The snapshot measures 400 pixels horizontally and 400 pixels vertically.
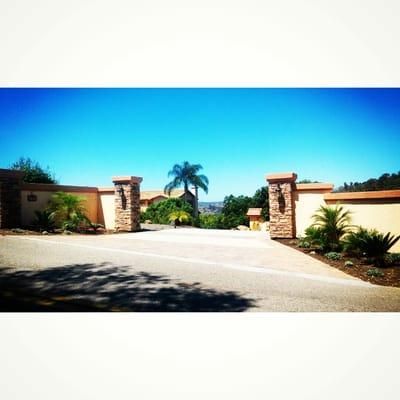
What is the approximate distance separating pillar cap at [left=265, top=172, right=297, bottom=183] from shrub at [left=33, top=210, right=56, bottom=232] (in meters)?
7.52

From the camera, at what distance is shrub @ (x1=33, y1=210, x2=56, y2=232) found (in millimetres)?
8758

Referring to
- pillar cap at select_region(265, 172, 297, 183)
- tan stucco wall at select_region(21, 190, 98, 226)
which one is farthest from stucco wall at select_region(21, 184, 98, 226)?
pillar cap at select_region(265, 172, 297, 183)

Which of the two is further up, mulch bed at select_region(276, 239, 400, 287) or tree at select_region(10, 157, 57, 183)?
tree at select_region(10, 157, 57, 183)

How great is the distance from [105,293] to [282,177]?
21.4ft

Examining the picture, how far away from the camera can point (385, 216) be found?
6.21 meters

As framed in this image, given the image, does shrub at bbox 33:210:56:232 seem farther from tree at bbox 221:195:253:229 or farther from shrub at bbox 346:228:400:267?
tree at bbox 221:195:253:229

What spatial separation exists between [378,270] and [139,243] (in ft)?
20.0

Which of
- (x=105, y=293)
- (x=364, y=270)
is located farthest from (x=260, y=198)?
(x=105, y=293)

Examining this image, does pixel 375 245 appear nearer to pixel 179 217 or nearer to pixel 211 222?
pixel 179 217

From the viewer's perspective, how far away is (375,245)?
5.62 meters

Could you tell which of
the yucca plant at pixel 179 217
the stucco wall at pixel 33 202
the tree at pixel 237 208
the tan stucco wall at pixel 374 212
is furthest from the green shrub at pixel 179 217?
the tree at pixel 237 208
